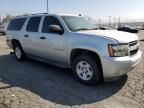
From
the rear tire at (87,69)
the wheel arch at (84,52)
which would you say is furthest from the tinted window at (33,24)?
the rear tire at (87,69)

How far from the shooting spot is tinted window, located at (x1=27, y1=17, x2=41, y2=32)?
7.00 m

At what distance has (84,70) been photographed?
532cm

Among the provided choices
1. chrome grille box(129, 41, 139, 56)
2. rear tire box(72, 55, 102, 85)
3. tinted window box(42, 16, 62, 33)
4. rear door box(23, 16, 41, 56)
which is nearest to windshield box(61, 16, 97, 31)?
tinted window box(42, 16, 62, 33)

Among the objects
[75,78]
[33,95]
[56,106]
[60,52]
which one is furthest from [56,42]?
[56,106]

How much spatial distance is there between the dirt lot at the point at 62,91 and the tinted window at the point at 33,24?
1.53 meters

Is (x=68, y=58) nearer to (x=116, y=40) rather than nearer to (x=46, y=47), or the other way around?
(x=46, y=47)

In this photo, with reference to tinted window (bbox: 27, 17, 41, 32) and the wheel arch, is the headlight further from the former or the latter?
tinted window (bbox: 27, 17, 41, 32)

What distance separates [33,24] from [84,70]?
2981mm

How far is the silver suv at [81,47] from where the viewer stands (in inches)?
185

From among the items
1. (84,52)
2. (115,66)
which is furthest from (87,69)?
(115,66)

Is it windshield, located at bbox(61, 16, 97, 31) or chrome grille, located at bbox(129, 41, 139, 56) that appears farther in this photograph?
windshield, located at bbox(61, 16, 97, 31)

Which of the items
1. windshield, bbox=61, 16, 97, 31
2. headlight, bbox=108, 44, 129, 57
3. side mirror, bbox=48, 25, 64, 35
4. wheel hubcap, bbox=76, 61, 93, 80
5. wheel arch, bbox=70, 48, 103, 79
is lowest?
wheel hubcap, bbox=76, 61, 93, 80

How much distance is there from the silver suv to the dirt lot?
14.7 inches

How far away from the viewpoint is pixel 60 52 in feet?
19.3
